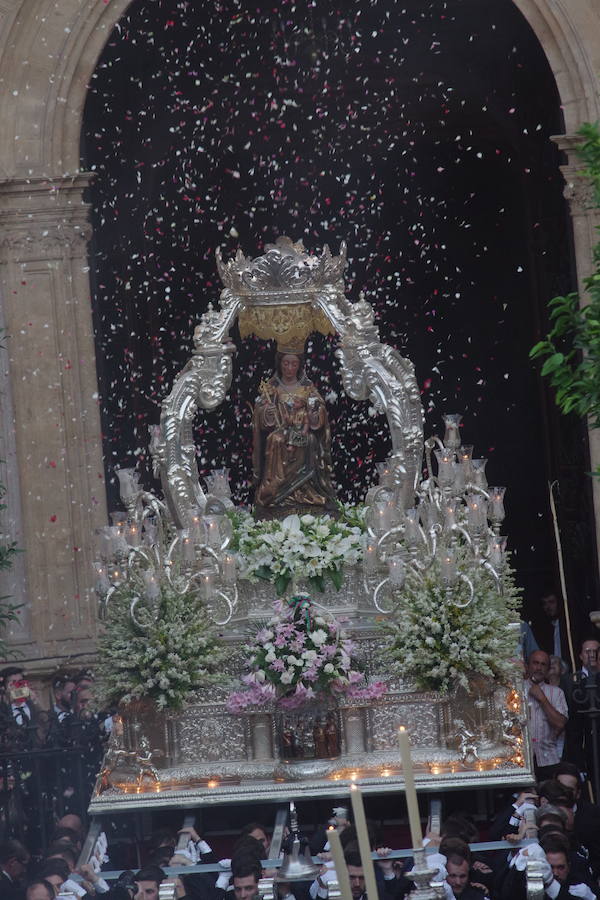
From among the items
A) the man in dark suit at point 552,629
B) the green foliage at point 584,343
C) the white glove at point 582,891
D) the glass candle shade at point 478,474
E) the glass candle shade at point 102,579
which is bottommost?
the white glove at point 582,891

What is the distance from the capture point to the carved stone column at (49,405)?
17.3 meters

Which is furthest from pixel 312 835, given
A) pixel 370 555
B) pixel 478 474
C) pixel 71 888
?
pixel 478 474

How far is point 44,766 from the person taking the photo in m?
14.2

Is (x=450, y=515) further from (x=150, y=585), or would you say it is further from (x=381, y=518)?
(x=150, y=585)

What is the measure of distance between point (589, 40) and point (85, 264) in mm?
5047

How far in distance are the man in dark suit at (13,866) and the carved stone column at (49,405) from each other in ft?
18.9

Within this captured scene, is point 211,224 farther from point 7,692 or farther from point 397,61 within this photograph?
point 7,692

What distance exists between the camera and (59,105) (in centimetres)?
1750

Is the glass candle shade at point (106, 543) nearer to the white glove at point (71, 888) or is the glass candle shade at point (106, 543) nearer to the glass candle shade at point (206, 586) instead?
the glass candle shade at point (206, 586)

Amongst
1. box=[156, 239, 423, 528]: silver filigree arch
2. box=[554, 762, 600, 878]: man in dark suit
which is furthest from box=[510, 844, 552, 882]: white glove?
box=[156, 239, 423, 528]: silver filigree arch

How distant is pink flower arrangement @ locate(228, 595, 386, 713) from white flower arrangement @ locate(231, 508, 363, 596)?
73 centimetres

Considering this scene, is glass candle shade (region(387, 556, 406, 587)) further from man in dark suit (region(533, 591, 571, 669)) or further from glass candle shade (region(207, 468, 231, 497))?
man in dark suit (region(533, 591, 571, 669))

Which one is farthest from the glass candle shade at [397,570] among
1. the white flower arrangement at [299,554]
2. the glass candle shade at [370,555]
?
the white flower arrangement at [299,554]

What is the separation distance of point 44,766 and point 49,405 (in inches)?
168
